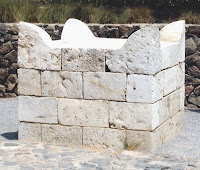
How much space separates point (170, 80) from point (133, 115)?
1.02 m

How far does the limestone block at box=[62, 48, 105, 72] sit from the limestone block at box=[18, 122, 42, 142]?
3.31ft

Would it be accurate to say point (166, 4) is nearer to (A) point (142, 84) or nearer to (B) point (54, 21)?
(B) point (54, 21)

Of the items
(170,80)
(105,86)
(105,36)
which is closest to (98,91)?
(105,86)

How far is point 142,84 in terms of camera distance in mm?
7375

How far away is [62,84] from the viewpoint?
7.83 metres

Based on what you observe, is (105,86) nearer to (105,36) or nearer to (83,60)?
(83,60)


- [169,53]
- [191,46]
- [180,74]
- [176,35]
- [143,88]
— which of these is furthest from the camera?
[191,46]

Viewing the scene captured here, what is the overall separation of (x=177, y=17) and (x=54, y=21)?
118 inches

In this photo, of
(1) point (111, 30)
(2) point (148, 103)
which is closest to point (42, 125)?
(2) point (148, 103)

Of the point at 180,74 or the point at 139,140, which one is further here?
the point at 180,74

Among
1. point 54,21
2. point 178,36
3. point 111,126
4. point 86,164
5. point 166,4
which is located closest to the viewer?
point 86,164

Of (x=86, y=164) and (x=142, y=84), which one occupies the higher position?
(x=142, y=84)

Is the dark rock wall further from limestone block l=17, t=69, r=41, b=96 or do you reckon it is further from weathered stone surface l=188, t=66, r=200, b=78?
limestone block l=17, t=69, r=41, b=96

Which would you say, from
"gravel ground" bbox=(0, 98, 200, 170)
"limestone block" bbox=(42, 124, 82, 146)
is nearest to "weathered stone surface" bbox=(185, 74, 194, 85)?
"gravel ground" bbox=(0, 98, 200, 170)
